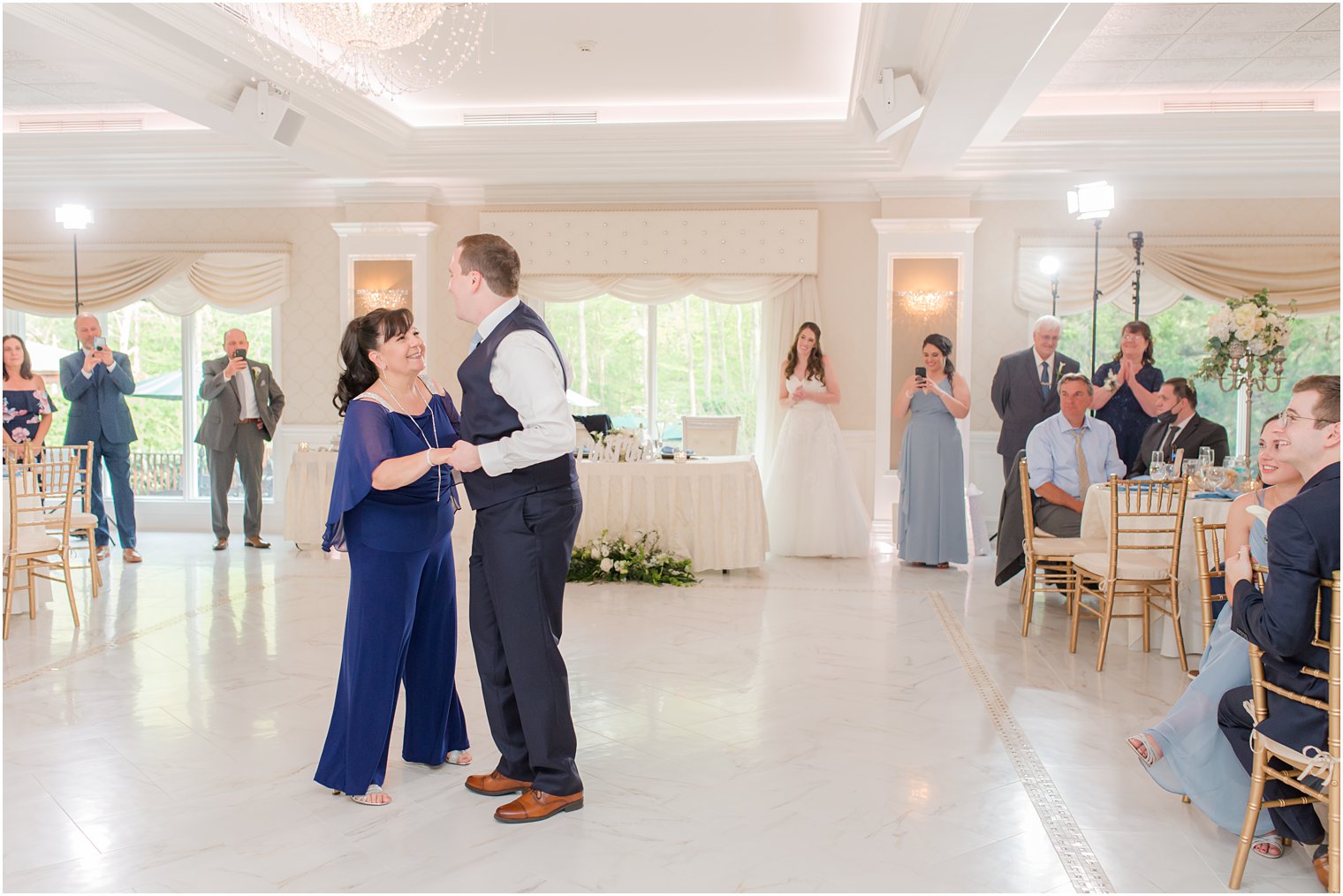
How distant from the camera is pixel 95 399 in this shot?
8258mm

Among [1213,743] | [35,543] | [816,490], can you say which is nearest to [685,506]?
[816,490]

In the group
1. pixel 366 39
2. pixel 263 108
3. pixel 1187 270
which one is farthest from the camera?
pixel 1187 270

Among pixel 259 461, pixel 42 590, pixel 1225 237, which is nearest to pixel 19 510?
pixel 42 590

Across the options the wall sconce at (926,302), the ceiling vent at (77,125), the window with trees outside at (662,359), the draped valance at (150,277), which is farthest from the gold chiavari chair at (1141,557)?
the ceiling vent at (77,125)

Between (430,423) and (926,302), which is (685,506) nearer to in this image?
(926,302)

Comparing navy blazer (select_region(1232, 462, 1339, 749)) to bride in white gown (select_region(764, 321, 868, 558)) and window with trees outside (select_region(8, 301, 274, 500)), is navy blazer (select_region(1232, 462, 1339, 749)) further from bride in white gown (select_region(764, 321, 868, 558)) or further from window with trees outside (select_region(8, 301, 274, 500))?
window with trees outside (select_region(8, 301, 274, 500))

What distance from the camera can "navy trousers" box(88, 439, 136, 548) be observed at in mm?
8141

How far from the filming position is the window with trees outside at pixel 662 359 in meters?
9.73

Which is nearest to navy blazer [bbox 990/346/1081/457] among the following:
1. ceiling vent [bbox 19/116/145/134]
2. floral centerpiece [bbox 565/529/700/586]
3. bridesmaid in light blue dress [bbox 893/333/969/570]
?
bridesmaid in light blue dress [bbox 893/333/969/570]

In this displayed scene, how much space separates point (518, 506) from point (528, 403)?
34 cm

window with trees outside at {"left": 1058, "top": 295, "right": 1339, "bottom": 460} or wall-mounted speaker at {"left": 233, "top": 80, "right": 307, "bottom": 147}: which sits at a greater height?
wall-mounted speaker at {"left": 233, "top": 80, "right": 307, "bottom": 147}

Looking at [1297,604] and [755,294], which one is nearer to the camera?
[1297,604]

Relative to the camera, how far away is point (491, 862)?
3.06 meters

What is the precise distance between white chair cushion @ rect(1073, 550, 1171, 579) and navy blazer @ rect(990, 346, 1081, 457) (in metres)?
2.65
